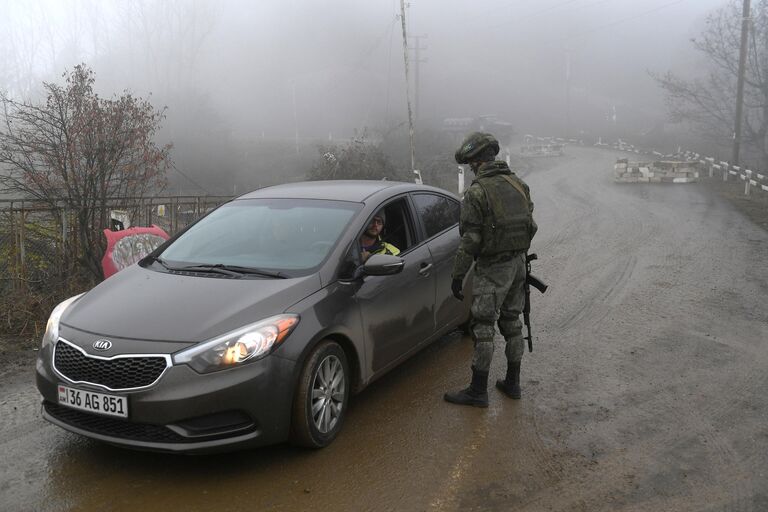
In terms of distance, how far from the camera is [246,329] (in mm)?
3525

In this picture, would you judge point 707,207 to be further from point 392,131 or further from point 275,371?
point 392,131

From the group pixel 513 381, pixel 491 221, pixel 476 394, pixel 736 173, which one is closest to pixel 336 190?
pixel 491 221

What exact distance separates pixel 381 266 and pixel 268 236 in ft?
2.93

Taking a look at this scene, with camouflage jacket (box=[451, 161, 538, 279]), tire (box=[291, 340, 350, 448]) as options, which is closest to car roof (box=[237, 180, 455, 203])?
camouflage jacket (box=[451, 161, 538, 279])

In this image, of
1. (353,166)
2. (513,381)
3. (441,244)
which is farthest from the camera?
(353,166)

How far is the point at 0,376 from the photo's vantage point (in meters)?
5.20

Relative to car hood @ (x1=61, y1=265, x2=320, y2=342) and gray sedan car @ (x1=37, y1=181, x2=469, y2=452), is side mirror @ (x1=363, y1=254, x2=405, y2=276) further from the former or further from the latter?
car hood @ (x1=61, y1=265, x2=320, y2=342)

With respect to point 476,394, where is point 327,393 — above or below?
above

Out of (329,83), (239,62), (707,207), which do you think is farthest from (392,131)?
(239,62)

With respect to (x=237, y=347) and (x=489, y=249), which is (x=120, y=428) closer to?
(x=237, y=347)

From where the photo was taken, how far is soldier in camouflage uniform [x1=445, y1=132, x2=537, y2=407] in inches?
175

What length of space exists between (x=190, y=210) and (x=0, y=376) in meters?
6.49

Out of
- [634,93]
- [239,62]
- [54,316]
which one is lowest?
[54,316]

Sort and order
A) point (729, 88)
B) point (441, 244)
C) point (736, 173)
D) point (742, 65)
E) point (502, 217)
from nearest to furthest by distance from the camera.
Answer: point (502, 217), point (441, 244), point (736, 173), point (742, 65), point (729, 88)
